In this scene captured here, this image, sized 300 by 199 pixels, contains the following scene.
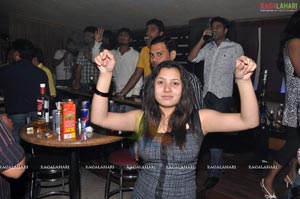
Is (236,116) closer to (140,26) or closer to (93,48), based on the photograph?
(93,48)

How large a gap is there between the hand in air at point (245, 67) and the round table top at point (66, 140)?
1134 mm

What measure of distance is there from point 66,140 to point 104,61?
→ 822 millimetres

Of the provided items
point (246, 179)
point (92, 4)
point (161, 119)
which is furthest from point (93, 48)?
point (161, 119)

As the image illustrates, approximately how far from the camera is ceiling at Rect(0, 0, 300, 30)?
3.99 metres

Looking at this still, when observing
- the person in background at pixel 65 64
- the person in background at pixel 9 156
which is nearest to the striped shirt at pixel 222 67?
the person in background at pixel 9 156

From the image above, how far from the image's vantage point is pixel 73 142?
203 cm

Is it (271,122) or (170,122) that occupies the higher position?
(170,122)

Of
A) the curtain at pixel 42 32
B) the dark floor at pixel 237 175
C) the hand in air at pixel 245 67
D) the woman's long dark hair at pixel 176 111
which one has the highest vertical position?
the curtain at pixel 42 32

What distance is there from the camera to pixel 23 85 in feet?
10.0

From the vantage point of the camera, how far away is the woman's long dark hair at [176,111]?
1540 mm

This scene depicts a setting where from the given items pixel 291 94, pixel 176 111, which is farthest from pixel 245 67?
pixel 291 94

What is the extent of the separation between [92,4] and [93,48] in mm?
1313

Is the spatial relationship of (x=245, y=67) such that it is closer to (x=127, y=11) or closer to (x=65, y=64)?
(x=127, y=11)

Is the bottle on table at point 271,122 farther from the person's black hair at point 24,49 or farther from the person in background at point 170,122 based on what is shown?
the person's black hair at point 24,49
